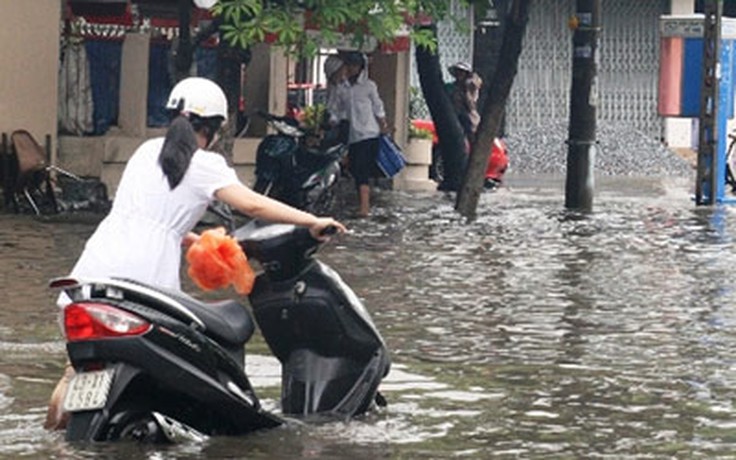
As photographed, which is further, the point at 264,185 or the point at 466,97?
the point at 466,97

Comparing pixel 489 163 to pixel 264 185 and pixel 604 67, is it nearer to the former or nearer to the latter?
pixel 264 185

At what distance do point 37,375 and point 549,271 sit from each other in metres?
7.50

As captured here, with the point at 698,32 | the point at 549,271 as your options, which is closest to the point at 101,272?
the point at 549,271

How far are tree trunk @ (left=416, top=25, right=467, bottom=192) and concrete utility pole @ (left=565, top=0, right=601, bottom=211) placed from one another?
250cm

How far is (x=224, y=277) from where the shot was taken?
9.39 m

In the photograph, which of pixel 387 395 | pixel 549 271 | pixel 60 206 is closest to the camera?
pixel 387 395

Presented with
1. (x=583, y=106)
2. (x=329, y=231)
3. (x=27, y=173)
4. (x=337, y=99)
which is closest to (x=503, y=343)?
(x=329, y=231)

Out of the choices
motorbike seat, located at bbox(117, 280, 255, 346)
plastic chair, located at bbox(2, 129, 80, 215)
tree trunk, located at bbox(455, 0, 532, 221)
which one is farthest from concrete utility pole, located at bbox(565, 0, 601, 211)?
motorbike seat, located at bbox(117, 280, 255, 346)

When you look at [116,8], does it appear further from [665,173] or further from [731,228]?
[665,173]

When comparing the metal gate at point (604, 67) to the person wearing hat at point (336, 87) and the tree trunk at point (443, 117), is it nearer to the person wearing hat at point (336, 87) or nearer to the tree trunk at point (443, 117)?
the tree trunk at point (443, 117)

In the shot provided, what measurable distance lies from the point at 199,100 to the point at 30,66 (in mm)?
14408

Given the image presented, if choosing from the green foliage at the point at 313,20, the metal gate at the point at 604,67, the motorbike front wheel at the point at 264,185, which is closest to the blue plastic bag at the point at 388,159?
the motorbike front wheel at the point at 264,185

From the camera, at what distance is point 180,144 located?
31.5 feet

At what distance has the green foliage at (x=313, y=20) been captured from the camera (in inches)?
855
